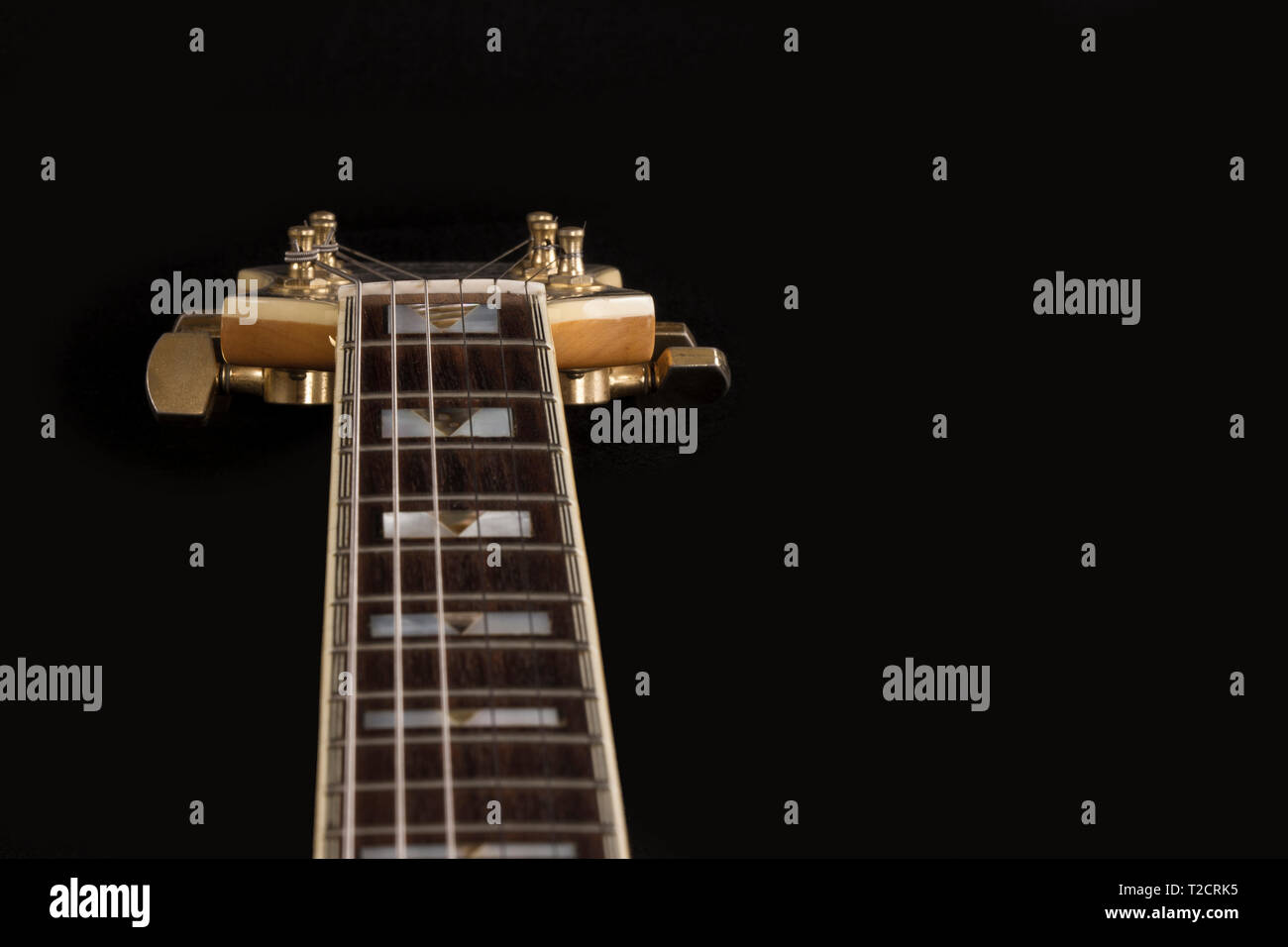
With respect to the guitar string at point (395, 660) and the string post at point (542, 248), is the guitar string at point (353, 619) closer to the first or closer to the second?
the guitar string at point (395, 660)

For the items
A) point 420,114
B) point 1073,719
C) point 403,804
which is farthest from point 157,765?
point 1073,719

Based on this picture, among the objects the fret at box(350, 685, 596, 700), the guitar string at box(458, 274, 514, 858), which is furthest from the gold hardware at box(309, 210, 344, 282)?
the fret at box(350, 685, 596, 700)

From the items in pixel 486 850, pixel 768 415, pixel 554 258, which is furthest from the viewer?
pixel 768 415

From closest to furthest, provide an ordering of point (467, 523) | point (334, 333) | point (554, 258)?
point (467, 523), point (334, 333), point (554, 258)

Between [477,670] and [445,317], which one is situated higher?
[445,317]

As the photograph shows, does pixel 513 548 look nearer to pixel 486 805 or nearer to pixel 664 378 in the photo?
pixel 486 805

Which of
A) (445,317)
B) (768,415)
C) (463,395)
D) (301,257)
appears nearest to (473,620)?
(463,395)
